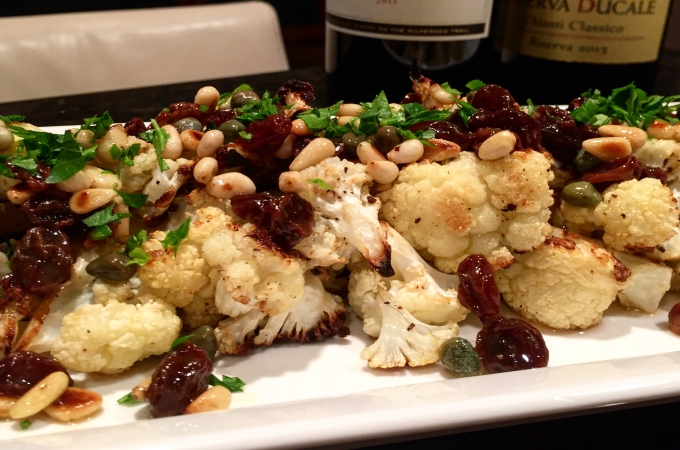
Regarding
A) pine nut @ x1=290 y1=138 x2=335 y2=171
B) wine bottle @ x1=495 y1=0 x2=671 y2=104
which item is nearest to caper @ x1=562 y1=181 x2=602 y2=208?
pine nut @ x1=290 y1=138 x2=335 y2=171

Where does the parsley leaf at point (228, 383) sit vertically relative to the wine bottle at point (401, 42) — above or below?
below

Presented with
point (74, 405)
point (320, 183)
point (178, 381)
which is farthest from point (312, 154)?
point (74, 405)

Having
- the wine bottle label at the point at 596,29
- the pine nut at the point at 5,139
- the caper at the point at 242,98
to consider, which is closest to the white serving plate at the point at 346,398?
the pine nut at the point at 5,139

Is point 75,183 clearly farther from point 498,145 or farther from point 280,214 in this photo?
point 498,145

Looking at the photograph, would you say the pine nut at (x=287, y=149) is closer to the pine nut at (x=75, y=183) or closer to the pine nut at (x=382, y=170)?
the pine nut at (x=382, y=170)

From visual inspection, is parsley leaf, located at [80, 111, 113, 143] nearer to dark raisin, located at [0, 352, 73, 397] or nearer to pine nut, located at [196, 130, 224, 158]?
pine nut, located at [196, 130, 224, 158]

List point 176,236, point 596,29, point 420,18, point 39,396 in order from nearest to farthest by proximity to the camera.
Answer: point 39,396 → point 176,236 → point 420,18 → point 596,29

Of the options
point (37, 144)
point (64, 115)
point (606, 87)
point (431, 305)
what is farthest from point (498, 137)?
point (64, 115)
